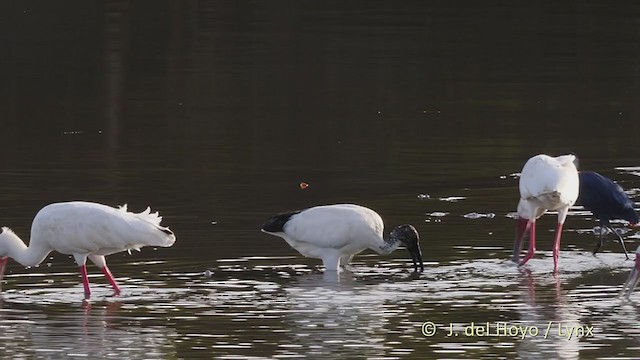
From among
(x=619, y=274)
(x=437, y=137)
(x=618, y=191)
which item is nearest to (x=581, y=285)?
(x=619, y=274)

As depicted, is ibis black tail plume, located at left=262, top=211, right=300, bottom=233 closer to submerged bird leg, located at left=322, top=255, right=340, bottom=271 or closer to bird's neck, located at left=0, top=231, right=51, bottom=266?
submerged bird leg, located at left=322, top=255, right=340, bottom=271

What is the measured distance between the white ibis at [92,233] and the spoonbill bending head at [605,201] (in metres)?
3.91

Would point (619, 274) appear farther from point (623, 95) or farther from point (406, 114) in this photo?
point (623, 95)

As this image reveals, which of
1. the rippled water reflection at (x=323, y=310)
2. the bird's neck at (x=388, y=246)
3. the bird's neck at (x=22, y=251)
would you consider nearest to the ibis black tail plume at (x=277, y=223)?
the rippled water reflection at (x=323, y=310)

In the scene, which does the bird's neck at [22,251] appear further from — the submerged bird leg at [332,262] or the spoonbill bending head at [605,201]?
the spoonbill bending head at [605,201]

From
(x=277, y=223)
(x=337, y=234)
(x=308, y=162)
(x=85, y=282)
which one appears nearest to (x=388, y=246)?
(x=337, y=234)

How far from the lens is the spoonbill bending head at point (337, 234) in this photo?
14.7 m

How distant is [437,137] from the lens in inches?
899

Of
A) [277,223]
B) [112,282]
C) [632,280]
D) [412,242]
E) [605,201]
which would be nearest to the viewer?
[632,280]

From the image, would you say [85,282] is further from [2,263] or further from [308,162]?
[308,162]

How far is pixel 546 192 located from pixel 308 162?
647 cm

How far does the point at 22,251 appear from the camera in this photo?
555 inches

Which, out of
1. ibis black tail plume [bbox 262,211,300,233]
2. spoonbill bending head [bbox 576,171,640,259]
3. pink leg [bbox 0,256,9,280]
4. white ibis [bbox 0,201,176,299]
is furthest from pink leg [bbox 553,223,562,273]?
pink leg [bbox 0,256,9,280]

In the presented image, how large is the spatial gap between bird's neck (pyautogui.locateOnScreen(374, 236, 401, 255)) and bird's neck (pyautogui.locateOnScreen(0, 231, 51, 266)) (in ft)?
9.11
